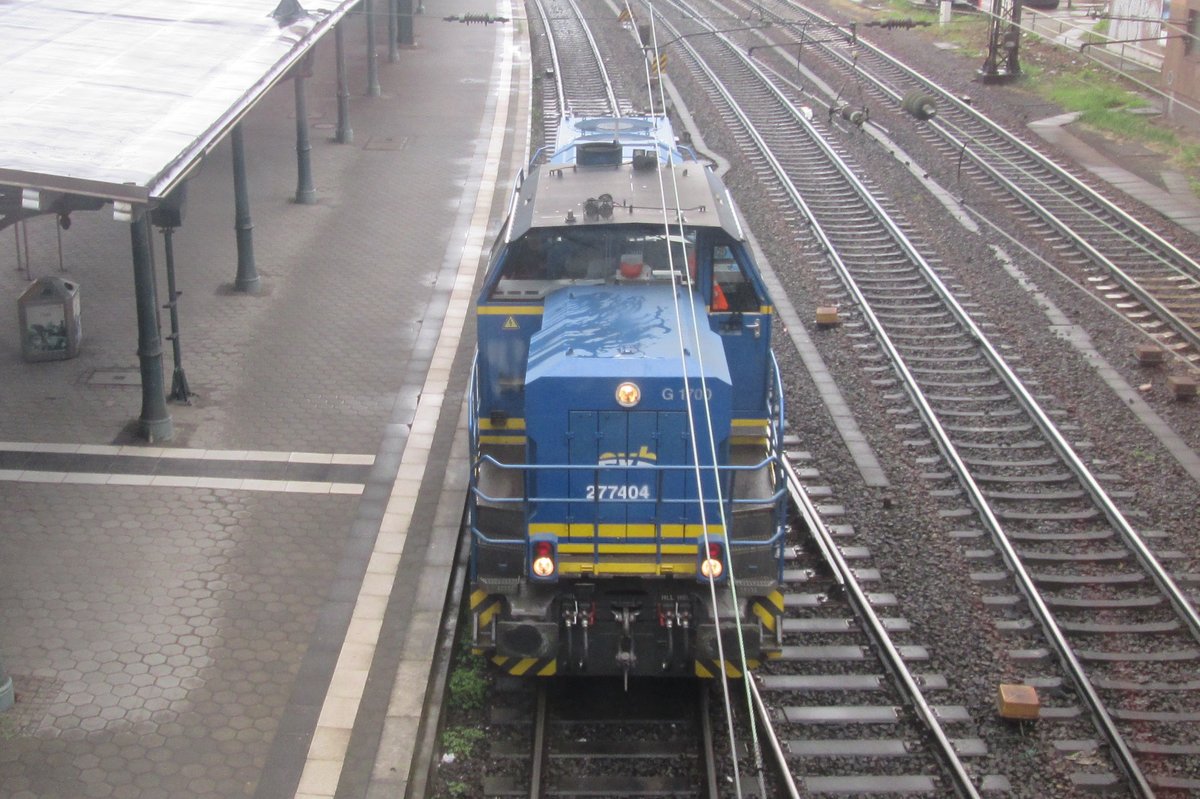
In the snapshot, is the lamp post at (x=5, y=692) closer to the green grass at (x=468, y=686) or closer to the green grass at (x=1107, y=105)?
the green grass at (x=468, y=686)

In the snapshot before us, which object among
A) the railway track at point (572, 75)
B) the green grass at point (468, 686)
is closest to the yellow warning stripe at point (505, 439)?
the green grass at point (468, 686)

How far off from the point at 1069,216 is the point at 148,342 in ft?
48.6

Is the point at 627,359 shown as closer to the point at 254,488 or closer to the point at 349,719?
the point at 349,719

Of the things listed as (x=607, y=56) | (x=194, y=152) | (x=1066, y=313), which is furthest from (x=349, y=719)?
(x=607, y=56)

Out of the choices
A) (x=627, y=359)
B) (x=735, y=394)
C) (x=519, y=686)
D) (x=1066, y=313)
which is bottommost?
(x=519, y=686)

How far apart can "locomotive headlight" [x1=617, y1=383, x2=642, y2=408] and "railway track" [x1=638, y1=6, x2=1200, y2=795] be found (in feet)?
13.1

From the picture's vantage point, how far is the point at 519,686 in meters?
9.65

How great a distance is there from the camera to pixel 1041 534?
11688 millimetres

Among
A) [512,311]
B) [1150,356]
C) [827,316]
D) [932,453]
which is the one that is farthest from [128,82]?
[1150,356]

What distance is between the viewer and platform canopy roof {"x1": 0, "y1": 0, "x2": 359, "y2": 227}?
11.4 meters

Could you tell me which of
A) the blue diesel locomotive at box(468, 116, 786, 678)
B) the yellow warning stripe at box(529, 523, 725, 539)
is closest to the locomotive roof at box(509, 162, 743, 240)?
the blue diesel locomotive at box(468, 116, 786, 678)

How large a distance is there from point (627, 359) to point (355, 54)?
3040 centimetres

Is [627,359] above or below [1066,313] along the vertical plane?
above

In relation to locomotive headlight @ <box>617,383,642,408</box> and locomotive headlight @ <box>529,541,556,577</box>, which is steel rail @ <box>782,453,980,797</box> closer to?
locomotive headlight @ <box>617,383,642,408</box>
